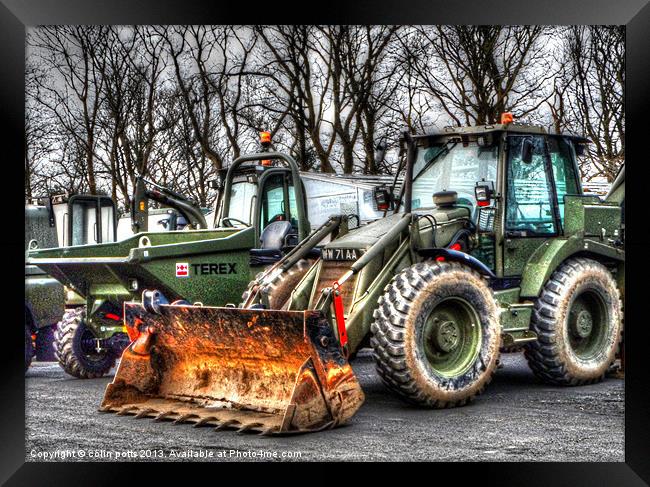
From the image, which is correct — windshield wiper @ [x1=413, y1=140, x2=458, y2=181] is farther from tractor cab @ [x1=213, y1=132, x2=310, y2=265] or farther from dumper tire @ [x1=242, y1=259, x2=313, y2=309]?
tractor cab @ [x1=213, y1=132, x2=310, y2=265]

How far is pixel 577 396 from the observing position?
333 inches

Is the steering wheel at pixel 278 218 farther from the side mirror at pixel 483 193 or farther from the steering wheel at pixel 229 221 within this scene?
the side mirror at pixel 483 193

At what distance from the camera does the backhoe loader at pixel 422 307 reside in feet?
23.5

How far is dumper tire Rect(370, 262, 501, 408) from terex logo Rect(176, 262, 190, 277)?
8.60ft

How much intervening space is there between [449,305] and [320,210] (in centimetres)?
491

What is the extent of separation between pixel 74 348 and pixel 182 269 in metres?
1.79

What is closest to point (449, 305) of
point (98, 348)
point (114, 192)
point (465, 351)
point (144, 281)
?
point (465, 351)

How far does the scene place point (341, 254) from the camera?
27.2ft

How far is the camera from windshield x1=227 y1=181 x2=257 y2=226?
10930 mm

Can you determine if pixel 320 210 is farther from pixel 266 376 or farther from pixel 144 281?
pixel 266 376

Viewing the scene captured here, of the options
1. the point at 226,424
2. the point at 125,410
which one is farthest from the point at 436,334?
the point at 125,410

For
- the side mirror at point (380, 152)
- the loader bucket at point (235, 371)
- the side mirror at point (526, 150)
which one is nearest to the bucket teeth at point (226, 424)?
the loader bucket at point (235, 371)

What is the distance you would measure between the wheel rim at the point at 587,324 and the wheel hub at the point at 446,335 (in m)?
1.55

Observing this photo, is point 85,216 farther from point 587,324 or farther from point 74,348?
point 587,324
